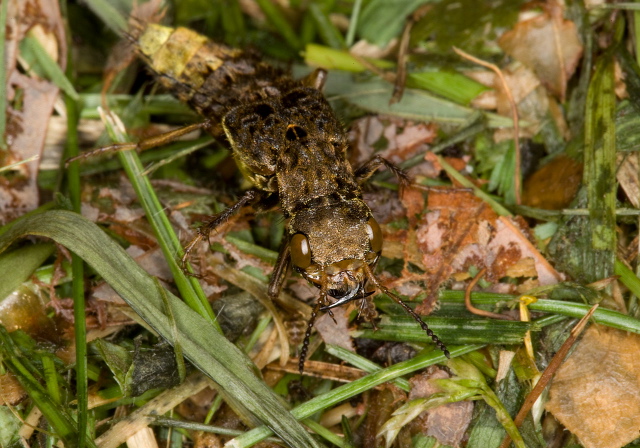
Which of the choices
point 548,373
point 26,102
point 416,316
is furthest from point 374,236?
point 26,102

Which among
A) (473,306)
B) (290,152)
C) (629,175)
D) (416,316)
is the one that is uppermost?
(290,152)

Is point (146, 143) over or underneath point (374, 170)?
over

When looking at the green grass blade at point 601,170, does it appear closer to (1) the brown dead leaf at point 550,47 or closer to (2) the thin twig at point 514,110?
(1) the brown dead leaf at point 550,47

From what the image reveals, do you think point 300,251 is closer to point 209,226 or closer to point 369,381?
point 209,226

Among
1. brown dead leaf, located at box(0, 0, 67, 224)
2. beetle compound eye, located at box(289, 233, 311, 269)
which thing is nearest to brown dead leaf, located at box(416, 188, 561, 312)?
beetle compound eye, located at box(289, 233, 311, 269)

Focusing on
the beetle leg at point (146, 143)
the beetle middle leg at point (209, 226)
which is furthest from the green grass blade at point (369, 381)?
the beetle leg at point (146, 143)

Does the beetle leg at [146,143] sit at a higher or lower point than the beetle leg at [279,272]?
higher
